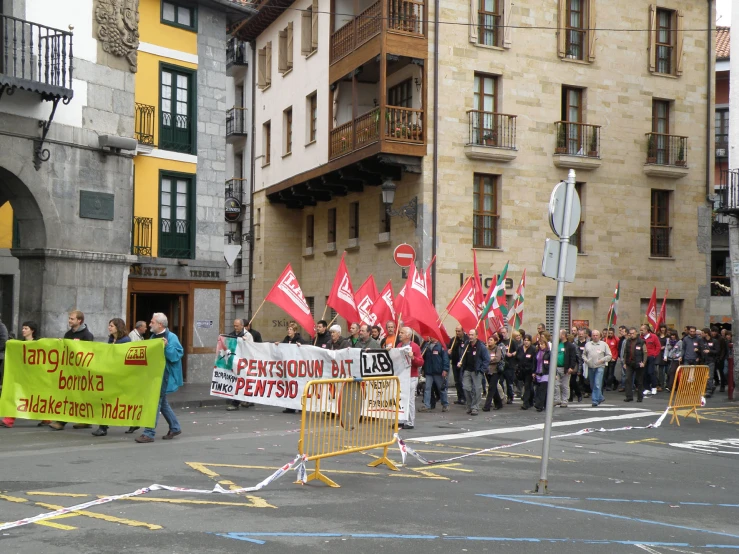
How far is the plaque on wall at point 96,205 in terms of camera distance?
19141 mm

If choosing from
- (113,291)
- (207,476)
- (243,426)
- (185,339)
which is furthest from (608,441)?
(185,339)

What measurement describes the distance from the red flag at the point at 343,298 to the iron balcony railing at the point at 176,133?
6.73m

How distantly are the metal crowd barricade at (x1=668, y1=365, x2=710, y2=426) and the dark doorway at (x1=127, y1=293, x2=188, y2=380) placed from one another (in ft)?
41.9

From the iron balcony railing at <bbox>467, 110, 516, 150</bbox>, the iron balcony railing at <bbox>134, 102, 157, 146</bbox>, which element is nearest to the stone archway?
the iron balcony railing at <bbox>134, 102, 157, 146</bbox>

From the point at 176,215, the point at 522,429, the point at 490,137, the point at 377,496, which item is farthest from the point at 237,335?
the point at 490,137

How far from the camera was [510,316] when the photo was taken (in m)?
25.7

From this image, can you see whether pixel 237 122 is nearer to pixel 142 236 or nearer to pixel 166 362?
pixel 142 236

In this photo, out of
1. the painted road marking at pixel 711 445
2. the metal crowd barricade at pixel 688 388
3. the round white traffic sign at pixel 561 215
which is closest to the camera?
the round white traffic sign at pixel 561 215

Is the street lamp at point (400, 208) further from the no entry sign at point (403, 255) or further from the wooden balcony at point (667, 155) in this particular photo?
the wooden balcony at point (667, 155)

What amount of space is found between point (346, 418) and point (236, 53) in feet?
110

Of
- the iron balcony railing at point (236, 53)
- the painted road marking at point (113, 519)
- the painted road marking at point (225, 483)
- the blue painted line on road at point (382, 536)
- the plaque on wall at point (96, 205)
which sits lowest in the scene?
the painted road marking at point (225, 483)

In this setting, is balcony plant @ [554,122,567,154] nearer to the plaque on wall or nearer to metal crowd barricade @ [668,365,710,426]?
metal crowd barricade @ [668,365,710,426]

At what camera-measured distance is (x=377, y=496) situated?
9.07 metres

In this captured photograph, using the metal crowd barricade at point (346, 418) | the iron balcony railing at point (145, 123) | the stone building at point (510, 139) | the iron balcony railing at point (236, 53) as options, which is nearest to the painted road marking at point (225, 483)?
the metal crowd barricade at point (346, 418)
